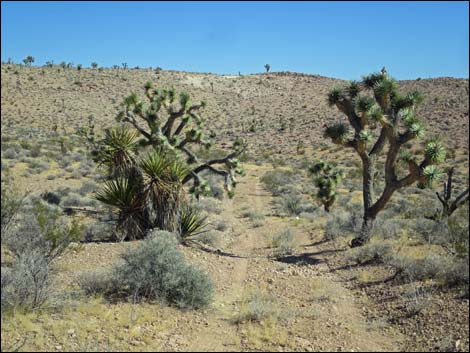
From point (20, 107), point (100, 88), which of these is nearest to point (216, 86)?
point (100, 88)

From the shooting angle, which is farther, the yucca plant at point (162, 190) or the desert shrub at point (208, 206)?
the desert shrub at point (208, 206)

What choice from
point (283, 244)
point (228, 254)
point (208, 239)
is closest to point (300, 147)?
point (283, 244)

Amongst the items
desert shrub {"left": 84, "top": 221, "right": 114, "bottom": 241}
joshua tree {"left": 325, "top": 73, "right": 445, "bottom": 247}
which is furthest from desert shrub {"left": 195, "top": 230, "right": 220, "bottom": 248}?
joshua tree {"left": 325, "top": 73, "right": 445, "bottom": 247}

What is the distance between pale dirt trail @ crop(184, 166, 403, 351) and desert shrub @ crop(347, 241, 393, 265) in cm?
89

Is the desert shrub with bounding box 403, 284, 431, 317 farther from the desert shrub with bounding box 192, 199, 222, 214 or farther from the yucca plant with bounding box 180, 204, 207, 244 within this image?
the desert shrub with bounding box 192, 199, 222, 214

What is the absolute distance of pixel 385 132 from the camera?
13.9m

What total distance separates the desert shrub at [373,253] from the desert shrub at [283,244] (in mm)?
2150

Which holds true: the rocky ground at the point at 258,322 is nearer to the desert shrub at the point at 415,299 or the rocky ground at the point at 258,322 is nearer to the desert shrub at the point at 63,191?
the desert shrub at the point at 415,299

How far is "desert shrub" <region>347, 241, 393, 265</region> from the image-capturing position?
38.4 feet

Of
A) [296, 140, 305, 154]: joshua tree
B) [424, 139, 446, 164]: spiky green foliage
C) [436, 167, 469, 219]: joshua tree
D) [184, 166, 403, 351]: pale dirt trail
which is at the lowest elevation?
[184, 166, 403, 351]: pale dirt trail

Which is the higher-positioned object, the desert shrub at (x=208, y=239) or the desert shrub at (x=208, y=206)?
the desert shrub at (x=208, y=206)

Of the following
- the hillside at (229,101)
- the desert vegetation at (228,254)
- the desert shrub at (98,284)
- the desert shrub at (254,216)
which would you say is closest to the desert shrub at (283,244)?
the desert vegetation at (228,254)

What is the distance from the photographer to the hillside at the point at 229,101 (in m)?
52.2

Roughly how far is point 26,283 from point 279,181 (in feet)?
82.0
